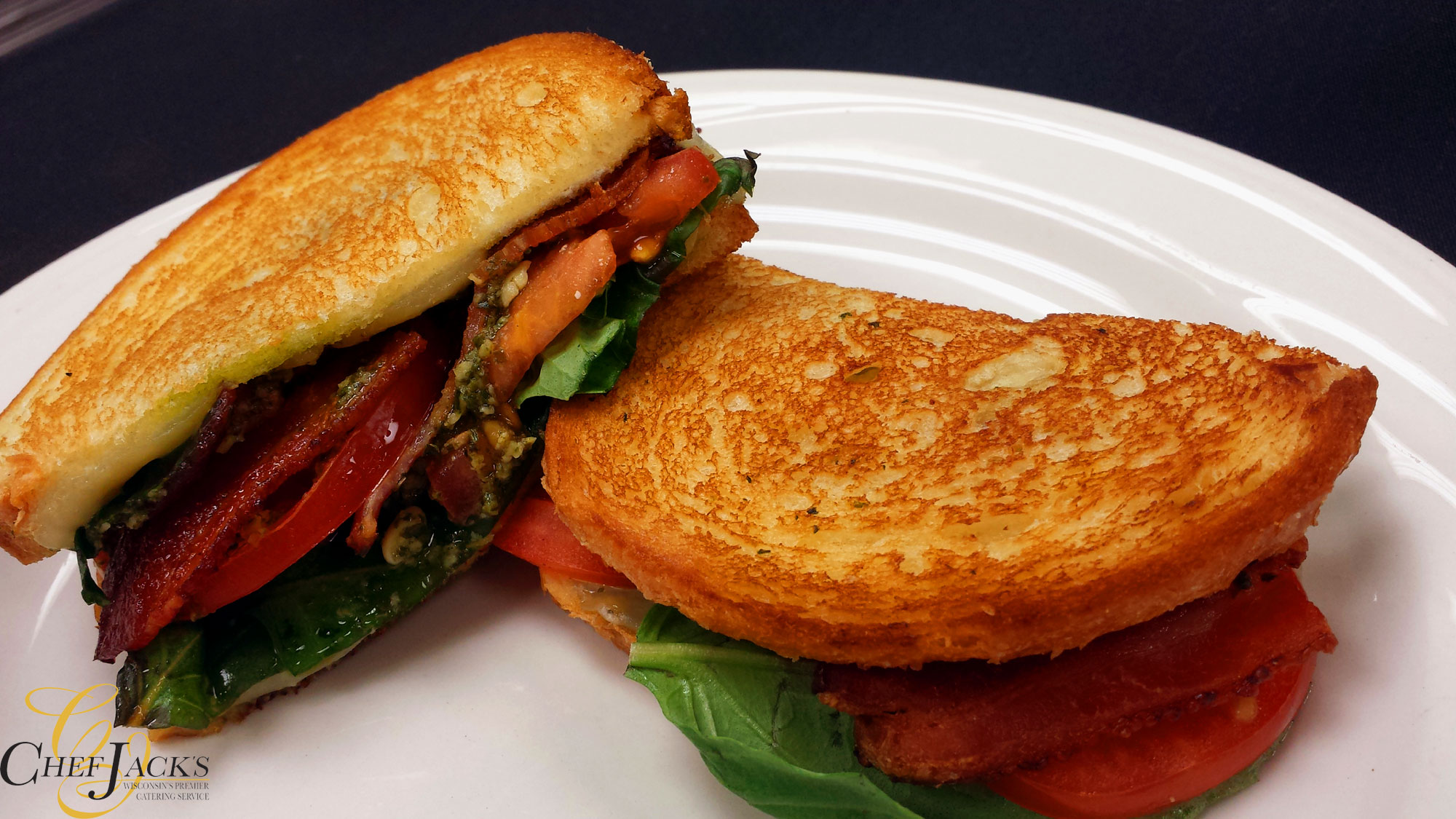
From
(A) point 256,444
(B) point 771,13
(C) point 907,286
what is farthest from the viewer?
(B) point 771,13

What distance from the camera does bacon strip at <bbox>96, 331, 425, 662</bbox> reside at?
82.4 inches

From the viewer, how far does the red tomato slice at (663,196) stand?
217cm

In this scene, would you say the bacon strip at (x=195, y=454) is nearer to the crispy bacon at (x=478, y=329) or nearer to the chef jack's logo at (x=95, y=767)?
the crispy bacon at (x=478, y=329)

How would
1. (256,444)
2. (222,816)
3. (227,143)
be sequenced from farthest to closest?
1. (227,143)
2. (256,444)
3. (222,816)

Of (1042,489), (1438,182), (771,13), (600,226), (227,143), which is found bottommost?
(1042,489)

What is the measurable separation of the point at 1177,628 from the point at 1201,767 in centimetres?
24

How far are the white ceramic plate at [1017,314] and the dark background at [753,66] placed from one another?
1.59 meters

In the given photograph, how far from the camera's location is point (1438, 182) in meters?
3.88

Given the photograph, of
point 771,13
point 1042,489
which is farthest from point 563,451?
point 771,13

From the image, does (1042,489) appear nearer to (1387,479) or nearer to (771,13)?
(1387,479)

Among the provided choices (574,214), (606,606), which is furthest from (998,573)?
(574,214)

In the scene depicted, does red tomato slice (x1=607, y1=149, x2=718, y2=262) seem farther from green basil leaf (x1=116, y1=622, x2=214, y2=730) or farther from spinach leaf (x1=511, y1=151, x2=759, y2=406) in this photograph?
green basil leaf (x1=116, y1=622, x2=214, y2=730)

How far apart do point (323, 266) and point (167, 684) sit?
0.96 metres

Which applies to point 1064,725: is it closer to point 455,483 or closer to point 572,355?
point 572,355
